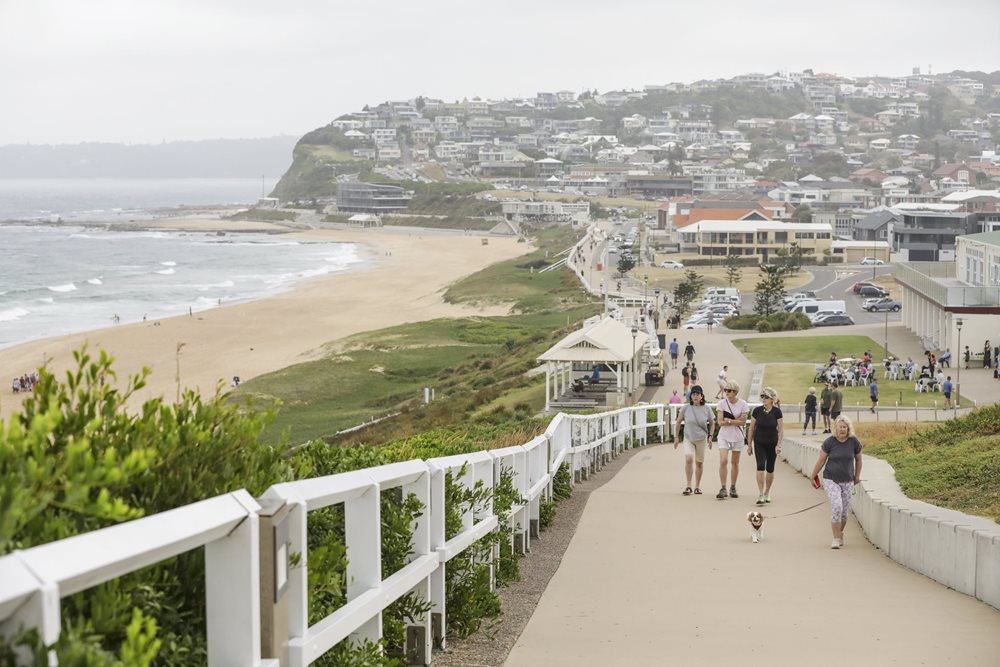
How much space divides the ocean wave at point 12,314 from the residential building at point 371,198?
10309 centimetres

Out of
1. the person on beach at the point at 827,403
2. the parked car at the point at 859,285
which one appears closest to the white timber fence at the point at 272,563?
the person on beach at the point at 827,403

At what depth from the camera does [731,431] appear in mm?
12578

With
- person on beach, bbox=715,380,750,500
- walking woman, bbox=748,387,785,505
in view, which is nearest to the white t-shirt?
person on beach, bbox=715,380,750,500

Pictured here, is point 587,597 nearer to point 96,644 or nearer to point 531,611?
point 531,611

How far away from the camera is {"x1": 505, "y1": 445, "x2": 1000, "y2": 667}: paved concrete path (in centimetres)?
579

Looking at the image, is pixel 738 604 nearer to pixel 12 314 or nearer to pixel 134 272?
pixel 12 314

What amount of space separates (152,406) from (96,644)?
1.13 m

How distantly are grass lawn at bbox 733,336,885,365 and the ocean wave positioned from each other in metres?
40.9

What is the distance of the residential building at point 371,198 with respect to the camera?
17338cm

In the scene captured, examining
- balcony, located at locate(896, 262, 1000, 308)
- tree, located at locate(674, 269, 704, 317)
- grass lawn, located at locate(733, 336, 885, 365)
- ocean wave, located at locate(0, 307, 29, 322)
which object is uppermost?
balcony, located at locate(896, 262, 1000, 308)

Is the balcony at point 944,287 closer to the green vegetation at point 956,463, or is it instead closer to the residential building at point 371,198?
the green vegetation at point 956,463

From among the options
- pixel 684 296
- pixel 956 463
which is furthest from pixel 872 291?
pixel 956 463

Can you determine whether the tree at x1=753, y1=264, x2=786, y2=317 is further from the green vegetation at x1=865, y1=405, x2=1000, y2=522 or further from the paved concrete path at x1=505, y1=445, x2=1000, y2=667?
the paved concrete path at x1=505, y1=445, x2=1000, y2=667

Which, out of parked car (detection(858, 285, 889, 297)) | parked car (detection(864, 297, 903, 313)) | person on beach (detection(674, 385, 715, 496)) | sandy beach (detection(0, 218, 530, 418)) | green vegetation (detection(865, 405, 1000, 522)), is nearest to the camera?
green vegetation (detection(865, 405, 1000, 522))
